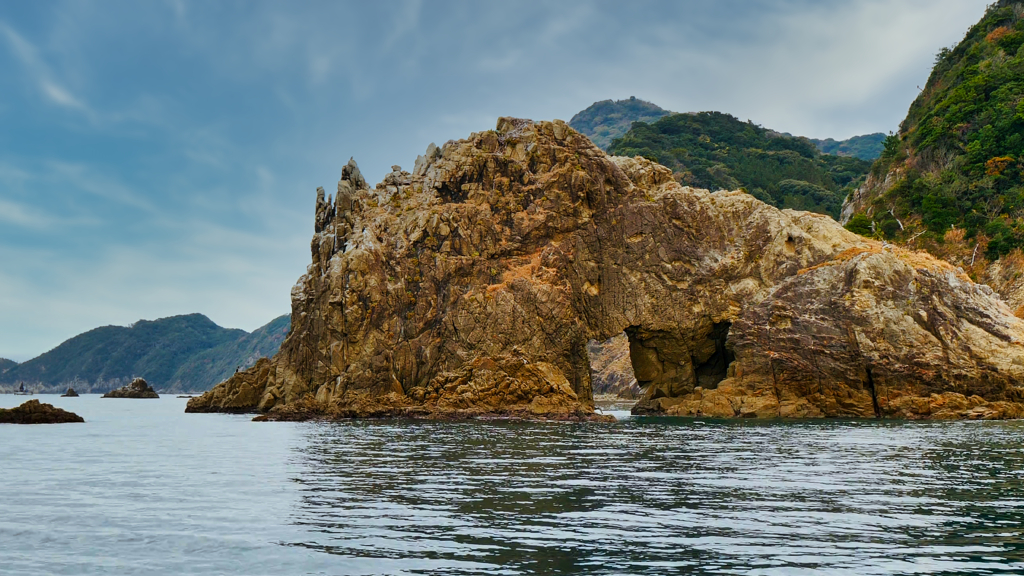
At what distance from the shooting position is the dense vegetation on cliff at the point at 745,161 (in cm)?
14538

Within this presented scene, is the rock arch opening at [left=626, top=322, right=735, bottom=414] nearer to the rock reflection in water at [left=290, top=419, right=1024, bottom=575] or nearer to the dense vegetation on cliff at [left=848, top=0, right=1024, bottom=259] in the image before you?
the dense vegetation on cliff at [left=848, top=0, right=1024, bottom=259]

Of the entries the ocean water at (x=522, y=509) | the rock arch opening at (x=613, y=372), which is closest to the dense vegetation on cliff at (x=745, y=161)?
the rock arch opening at (x=613, y=372)

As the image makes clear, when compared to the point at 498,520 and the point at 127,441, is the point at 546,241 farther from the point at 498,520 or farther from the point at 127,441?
the point at 498,520

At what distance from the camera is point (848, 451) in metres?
29.5

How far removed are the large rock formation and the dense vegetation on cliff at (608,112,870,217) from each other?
67.5m

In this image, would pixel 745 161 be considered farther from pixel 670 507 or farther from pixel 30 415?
pixel 670 507

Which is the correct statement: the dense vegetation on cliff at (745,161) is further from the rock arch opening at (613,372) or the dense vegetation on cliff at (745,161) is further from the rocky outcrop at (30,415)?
the rocky outcrop at (30,415)

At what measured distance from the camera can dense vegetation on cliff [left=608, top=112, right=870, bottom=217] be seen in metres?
145

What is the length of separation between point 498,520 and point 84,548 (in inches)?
296

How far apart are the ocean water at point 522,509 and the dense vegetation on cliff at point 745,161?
11176 centimetres

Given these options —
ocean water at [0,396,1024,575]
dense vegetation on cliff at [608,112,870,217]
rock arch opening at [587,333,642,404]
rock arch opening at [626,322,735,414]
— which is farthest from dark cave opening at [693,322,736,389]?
dense vegetation on cliff at [608,112,870,217]

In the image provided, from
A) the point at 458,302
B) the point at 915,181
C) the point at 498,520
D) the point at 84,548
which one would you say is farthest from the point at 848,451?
the point at 915,181

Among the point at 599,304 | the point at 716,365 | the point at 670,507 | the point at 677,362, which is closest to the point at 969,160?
the point at 716,365

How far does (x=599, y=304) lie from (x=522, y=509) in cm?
5240
